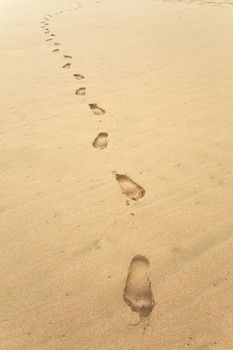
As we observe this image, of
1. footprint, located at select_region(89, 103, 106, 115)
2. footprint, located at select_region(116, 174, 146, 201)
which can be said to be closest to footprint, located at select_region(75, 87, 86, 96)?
footprint, located at select_region(89, 103, 106, 115)

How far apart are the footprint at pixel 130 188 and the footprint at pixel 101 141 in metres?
0.42

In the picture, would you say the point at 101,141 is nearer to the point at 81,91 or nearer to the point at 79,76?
the point at 81,91

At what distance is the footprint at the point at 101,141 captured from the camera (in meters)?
2.81

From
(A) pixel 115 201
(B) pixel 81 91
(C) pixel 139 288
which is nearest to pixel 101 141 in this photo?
(A) pixel 115 201

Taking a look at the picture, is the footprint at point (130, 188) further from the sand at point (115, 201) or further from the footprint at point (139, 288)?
the footprint at point (139, 288)

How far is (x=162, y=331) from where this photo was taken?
5.16 ft

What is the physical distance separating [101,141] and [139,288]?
1.40m

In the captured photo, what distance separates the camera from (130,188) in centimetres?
237

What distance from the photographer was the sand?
162 centimetres

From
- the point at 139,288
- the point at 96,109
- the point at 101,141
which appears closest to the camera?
the point at 139,288

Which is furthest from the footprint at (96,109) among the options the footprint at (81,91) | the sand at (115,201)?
the footprint at (81,91)

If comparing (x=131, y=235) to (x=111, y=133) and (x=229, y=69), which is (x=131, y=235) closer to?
(x=111, y=133)

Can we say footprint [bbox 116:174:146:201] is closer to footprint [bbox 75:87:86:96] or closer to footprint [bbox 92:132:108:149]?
footprint [bbox 92:132:108:149]

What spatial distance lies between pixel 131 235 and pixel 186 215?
14.0 inches
